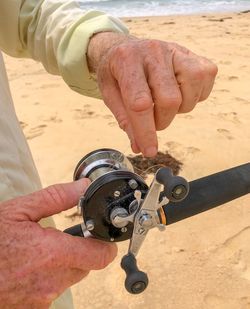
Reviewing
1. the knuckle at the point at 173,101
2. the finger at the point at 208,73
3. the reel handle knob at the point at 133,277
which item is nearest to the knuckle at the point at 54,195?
the reel handle knob at the point at 133,277

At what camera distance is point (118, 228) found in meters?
0.89

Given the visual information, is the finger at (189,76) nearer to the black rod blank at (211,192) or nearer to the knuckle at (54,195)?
the black rod blank at (211,192)

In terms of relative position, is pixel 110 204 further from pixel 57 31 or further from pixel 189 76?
pixel 57 31

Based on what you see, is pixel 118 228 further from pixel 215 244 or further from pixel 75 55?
pixel 215 244

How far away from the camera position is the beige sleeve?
1261 millimetres

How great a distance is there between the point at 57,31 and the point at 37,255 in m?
0.73

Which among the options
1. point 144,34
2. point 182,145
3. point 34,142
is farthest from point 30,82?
point 144,34

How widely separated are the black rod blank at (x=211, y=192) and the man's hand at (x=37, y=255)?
0.69 feet

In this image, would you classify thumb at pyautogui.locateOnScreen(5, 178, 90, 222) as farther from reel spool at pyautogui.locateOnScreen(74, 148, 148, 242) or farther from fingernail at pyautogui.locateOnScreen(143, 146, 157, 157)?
fingernail at pyautogui.locateOnScreen(143, 146, 157, 157)

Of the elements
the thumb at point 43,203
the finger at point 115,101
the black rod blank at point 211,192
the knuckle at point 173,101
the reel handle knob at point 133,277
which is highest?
the knuckle at point 173,101

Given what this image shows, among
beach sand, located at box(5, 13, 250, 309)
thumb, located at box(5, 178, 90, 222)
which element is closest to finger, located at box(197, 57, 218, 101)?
thumb, located at box(5, 178, 90, 222)

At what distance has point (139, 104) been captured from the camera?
963mm

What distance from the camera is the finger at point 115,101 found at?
1047 millimetres

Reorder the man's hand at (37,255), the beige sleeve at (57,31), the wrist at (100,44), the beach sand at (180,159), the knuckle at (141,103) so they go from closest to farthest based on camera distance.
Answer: the man's hand at (37,255)
the knuckle at (141,103)
the wrist at (100,44)
the beige sleeve at (57,31)
the beach sand at (180,159)
